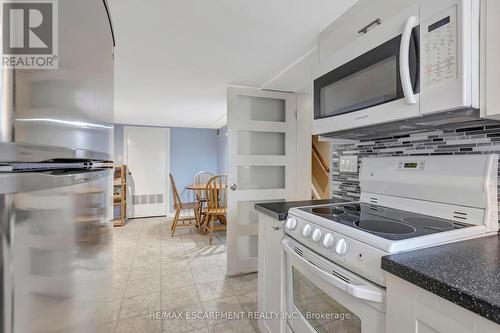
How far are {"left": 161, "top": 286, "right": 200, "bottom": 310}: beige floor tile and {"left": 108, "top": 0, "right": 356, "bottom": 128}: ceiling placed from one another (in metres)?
2.07

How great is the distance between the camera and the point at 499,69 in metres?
0.75

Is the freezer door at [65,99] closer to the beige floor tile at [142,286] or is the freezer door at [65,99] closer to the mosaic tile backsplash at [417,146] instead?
the mosaic tile backsplash at [417,146]

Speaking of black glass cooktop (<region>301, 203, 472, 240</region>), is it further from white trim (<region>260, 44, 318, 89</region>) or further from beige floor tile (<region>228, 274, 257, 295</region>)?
beige floor tile (<region>228, 274, 257, 295</region>)

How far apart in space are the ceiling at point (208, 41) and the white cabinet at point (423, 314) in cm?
134

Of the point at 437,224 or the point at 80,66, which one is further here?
the point at 437,224

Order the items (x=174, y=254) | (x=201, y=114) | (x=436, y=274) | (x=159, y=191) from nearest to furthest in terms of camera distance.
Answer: (x=436, y=274) < (x=174, y=254) < (x=201, y=114) < (x=159, y=191)

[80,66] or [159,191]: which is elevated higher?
[80,66]

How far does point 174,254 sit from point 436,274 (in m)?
3.06

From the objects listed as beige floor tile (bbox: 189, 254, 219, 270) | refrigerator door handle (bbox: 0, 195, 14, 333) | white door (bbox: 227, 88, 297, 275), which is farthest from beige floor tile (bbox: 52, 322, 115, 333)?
beige floor tile (bbox: 189, 254, 219, 270)

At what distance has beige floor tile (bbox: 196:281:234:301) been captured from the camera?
213 centimetres

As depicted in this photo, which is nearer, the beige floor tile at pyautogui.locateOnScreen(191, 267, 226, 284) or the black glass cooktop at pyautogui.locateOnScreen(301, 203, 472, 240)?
the black glass cooktop at pyautogui.locateOnScreen(301, 203, 472, 240)

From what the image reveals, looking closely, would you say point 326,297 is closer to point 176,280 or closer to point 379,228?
point 379,228

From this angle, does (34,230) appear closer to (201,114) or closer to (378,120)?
(378,120)

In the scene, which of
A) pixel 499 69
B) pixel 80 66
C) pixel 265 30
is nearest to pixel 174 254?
pixel 265 30
